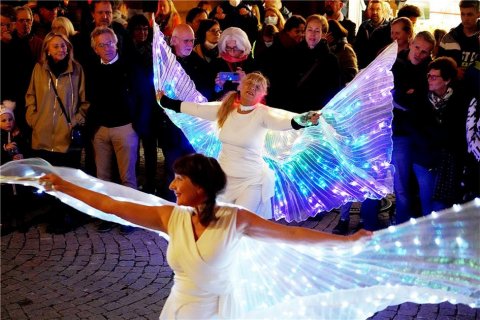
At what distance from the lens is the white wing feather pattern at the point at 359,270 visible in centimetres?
381

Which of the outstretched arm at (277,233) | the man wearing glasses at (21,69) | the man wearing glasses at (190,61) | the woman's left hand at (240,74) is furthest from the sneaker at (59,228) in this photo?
the outstretched arm at (277,233)

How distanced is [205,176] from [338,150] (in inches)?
108

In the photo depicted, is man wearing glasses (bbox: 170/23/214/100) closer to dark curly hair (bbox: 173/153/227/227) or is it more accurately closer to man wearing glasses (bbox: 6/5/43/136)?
man wearing glasses (bbox: 6/5/43/136)

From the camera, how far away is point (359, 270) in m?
3.90

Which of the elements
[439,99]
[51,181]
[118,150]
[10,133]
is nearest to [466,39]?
[439,99]

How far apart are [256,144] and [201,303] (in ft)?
7.74

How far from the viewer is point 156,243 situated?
22.4 ft

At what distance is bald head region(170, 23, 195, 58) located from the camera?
7336mm

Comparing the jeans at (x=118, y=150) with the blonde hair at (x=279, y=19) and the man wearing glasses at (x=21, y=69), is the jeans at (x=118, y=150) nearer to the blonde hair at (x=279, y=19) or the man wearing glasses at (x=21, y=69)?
the man wearing glasses at (x=21, y=69)

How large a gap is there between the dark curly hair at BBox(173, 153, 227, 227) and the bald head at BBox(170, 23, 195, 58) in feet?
13.7

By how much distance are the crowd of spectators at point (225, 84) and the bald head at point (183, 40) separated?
0.01 m

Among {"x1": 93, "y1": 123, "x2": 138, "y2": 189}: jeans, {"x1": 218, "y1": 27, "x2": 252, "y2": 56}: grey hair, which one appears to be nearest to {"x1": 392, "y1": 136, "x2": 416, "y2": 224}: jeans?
{"x1": 218, "y1": 27, "x2": 252, "y2": 56}: grey hair

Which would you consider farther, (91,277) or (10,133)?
(10,133)

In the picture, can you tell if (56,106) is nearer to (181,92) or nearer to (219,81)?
(181,92)
